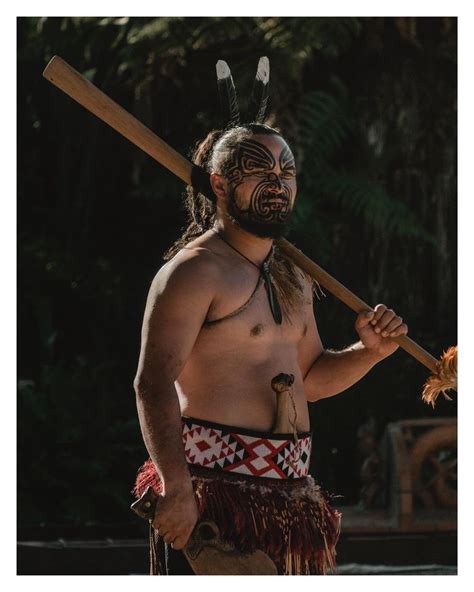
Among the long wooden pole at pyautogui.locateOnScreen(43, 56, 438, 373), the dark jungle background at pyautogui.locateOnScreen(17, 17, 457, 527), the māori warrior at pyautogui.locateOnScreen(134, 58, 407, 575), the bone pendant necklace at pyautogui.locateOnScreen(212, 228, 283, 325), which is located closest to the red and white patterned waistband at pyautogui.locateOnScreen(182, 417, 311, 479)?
the māori warrior at pyautogui.locateOnScreen(134, 58, 407, 575)

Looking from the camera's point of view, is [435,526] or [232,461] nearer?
[232,461]

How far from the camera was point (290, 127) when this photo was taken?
7.28 metres

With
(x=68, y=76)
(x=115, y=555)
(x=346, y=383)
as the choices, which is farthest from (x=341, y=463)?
(x=68, y=76)

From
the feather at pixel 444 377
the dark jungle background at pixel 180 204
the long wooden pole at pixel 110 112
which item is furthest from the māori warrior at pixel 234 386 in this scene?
the dark jungle background at pixel 180 204

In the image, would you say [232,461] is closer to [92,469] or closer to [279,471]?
[279,471]

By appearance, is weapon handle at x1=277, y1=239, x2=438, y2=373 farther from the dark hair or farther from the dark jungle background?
the dark jungle background

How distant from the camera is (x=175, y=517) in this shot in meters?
2.78

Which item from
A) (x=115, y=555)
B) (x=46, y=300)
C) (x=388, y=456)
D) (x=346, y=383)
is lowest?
(x=115, y=555)

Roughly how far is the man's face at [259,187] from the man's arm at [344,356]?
1.14 feet

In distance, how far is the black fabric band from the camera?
3.10 metres

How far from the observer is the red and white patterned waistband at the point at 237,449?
9.59 feet

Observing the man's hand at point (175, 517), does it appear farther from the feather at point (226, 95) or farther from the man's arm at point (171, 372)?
the feather at point (226, 95)

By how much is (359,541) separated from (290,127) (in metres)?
2.86

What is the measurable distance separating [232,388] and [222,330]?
0.50 ft
